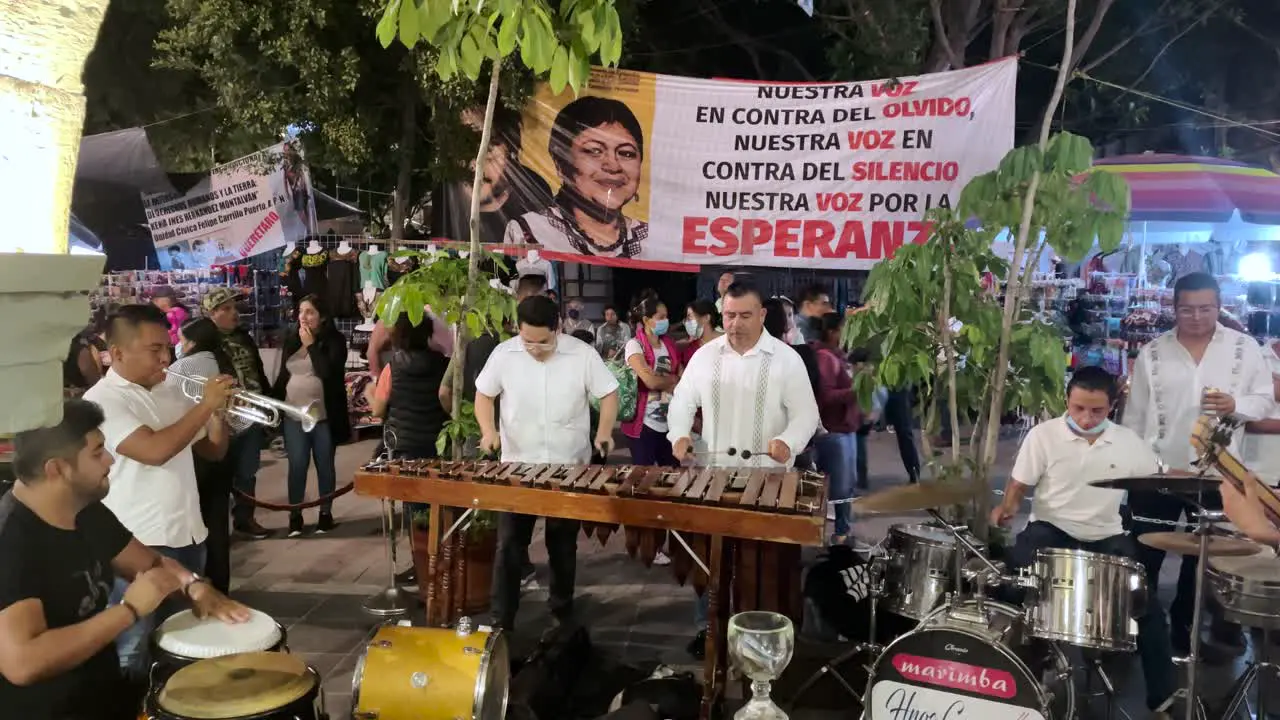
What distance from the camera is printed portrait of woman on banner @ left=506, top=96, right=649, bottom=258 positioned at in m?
7.21

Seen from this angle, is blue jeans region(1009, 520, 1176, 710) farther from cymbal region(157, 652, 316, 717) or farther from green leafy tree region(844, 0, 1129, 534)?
cymbal region(157, 652, 316, 717)

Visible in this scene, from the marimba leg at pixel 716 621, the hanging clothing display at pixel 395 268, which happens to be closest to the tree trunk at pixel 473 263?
the marimba leg at pixel 716 621

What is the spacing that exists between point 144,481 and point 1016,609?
147 inches

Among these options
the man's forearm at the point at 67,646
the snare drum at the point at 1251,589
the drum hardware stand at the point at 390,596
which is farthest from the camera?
the drum hardware stand at the point at 390,596

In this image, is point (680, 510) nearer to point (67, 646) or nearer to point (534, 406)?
point (534, 406)

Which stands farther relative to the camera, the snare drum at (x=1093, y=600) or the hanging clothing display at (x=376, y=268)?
the hanging clothing display at (x=376, y=268)

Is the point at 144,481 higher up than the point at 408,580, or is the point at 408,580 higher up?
the point at 144,481

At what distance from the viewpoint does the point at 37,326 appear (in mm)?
988

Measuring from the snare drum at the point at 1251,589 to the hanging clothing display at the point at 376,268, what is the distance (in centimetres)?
818

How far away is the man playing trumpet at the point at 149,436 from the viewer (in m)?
3.76

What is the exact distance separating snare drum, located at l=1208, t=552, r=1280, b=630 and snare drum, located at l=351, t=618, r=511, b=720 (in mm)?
3038

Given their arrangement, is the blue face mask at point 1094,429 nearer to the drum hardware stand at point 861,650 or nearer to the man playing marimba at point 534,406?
the drum hardware stand at point 861,650

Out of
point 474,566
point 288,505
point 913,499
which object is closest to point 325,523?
point 288,505

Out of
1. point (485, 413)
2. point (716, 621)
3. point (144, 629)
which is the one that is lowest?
point (716, 621)
